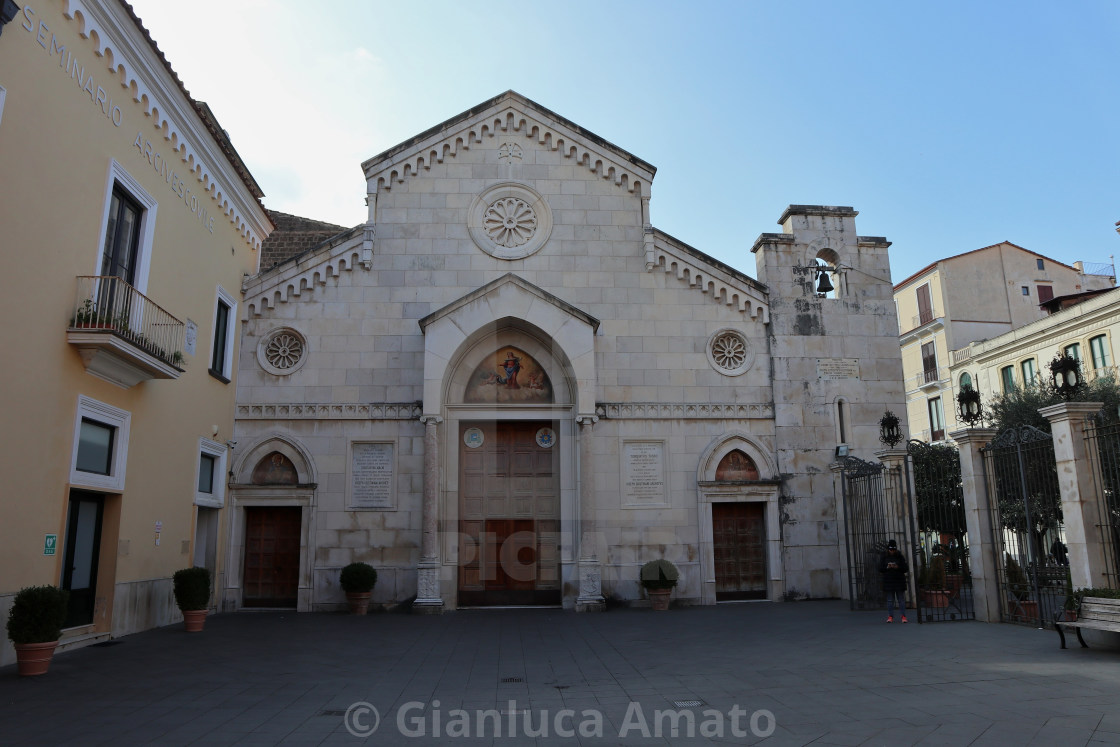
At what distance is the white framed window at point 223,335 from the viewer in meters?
18.3

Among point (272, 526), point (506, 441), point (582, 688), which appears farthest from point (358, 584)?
point (582, 688)

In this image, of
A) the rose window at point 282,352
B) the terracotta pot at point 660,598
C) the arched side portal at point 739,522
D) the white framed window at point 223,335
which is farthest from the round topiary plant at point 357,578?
the arched side portal at point 739,522

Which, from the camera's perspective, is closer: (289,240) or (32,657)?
(32,657)

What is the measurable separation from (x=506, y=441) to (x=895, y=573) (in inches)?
375

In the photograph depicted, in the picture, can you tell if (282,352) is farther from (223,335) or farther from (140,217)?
(140,217)

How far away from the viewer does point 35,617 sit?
10133 millimetres

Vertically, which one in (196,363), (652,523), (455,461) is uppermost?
(196,363)

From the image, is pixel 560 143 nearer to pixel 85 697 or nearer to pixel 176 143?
pixel 176 143

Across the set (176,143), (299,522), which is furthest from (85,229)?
(299,522)

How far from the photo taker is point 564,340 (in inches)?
745

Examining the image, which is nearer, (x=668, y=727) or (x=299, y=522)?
(x=668, y=727)

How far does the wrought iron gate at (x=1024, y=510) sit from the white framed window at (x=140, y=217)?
52.4ft

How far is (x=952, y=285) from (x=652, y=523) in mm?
29060

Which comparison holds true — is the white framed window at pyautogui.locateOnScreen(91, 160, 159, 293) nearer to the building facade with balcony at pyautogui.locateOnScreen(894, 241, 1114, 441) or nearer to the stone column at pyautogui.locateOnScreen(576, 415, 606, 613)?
the stone column at pyautogui.locateOnScreen(576, 415, 606, 613)
